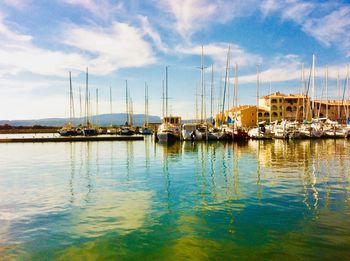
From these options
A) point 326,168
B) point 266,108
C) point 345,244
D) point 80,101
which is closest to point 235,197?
point 345,244

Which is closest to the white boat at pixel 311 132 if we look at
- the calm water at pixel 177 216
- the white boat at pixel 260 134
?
the white boat at pixel 260 134

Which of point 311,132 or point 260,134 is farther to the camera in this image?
point 311,132

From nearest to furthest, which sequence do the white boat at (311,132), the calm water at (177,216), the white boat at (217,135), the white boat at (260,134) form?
the calm water at (177,216) < the white boat at (217,135) < the white boat at (260,134) < the white boat at (311,132)

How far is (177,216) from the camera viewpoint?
12.4m

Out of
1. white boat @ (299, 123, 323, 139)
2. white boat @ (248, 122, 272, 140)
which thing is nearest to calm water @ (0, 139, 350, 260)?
white boat @ (248, 122, 272, 140)

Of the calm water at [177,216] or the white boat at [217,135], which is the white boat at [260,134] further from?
the calm water at [177,216]

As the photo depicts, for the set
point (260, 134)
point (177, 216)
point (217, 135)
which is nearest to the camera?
point (177, 216)

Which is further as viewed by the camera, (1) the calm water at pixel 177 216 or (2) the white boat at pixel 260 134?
(2) the white boat at pixel 260 134

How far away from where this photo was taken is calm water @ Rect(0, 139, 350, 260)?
916cm

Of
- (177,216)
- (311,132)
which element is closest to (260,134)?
(311,132)

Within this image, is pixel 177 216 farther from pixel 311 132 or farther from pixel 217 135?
pixel 311 132

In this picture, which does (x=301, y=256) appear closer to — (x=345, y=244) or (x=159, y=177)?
(x=345, y=244)

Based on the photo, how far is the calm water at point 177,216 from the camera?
30.1ft

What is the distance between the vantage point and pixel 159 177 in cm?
2170
